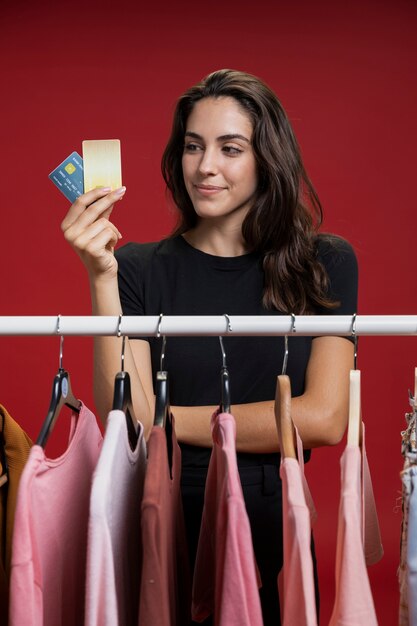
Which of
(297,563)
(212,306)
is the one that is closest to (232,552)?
(297,563)

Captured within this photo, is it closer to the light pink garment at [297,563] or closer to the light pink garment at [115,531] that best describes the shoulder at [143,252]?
the light pink garment at [115,531]

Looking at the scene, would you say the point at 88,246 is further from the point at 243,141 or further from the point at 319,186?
the point at 319,186

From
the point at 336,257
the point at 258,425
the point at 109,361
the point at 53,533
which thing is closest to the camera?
the point at 53,533

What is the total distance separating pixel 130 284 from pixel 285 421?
70 centimetres

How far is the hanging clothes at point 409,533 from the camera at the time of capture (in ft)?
3.58

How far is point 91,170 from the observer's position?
1336 mm

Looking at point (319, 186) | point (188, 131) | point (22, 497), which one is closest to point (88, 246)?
point (22, 497)

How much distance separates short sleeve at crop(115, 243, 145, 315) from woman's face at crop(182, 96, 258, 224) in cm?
18

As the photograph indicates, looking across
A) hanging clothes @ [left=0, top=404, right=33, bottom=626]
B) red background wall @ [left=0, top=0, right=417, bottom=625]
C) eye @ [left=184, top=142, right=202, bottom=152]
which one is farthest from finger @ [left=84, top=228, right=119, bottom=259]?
red background wall @ [left=0, top=0, right=417, bottom=625]

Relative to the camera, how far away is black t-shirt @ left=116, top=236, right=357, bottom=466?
70.1 inches

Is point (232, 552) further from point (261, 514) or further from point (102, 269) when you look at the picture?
point (261, 514)

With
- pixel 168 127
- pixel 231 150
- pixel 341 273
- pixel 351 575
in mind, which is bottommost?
pixel 351 575

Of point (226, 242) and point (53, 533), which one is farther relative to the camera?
point (226, 242)

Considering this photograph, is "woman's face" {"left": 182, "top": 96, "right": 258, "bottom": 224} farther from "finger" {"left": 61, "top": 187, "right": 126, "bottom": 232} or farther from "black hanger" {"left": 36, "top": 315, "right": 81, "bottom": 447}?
"black hanger" {"left": 36, "top": 315, "right": 81, "bottom": 447}
